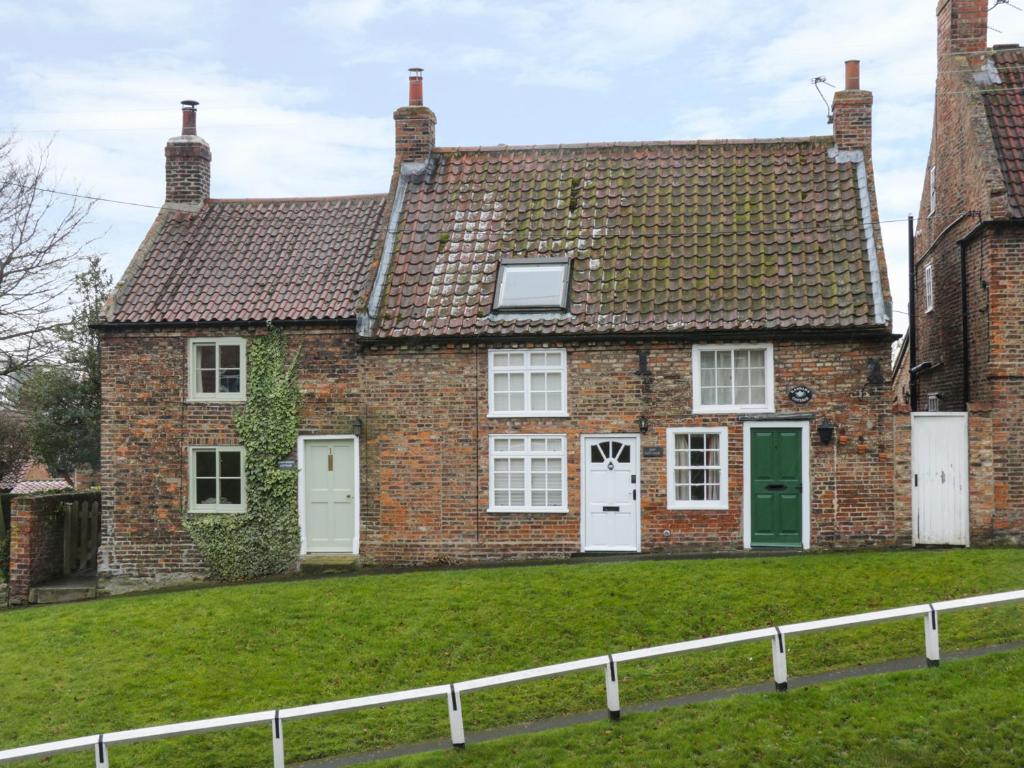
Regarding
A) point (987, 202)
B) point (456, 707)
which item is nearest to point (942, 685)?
point (456, 707)

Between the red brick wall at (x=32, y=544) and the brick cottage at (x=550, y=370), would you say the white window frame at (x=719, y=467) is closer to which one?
the brick cottage at (x=550, y=370)

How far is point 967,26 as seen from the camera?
69.4 feet

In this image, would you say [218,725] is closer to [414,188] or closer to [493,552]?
[493,552]

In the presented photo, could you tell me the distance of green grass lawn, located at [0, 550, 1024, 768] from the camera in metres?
11.3

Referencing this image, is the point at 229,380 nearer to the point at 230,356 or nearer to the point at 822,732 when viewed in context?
the point at 230,356

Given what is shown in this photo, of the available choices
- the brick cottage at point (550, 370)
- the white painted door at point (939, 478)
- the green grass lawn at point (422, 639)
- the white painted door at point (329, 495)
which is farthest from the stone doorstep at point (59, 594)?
the white painted door at point (939, 478)

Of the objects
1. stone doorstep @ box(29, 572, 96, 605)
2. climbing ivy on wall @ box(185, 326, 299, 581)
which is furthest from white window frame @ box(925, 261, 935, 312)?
stone doorstep @ box(29, 572, 96, 605)

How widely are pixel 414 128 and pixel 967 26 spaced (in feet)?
38.5

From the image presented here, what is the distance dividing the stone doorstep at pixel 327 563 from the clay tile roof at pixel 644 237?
428 centimetres

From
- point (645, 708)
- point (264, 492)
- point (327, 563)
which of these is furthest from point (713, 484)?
point (264, 492)

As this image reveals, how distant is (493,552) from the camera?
1847cm

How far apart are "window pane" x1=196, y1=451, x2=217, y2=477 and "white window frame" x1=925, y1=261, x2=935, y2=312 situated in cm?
1569

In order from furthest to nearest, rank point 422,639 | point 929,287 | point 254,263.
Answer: point 929,287 < point 254,263 < point 422,639

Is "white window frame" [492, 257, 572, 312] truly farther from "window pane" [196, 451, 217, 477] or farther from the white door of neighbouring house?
"window pane" [196, 451, 217, 477]
